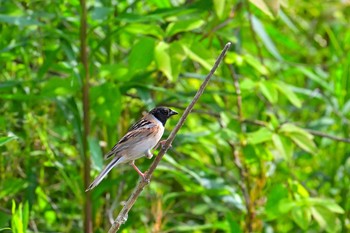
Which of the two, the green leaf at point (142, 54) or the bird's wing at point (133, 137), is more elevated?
the green leaf at point (142, 54)

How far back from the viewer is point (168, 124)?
4.93 m

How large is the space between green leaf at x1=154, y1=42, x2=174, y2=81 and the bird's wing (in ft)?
1.20

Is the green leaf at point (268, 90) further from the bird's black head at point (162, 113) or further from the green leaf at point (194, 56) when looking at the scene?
the bird's black head at point (162, 113)

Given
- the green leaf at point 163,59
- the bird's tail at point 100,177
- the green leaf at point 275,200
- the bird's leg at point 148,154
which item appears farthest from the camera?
the green leaf at point 275,200

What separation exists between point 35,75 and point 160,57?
88 centimetres

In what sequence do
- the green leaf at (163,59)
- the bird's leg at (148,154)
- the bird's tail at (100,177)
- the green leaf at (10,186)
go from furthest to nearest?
the green leaf at (10,186) < the green leaf at (163,59) < the bird's leg at (148,154) < the bird's tail at (100,177)

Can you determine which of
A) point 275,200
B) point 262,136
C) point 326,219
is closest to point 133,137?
point 262,136

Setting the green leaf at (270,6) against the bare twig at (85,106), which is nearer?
the green leaf at (270,6)

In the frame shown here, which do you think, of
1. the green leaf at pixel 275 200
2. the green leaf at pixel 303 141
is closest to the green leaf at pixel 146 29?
the green leaf at pixel 303 141

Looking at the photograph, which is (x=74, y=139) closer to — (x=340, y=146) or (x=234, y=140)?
(x=234, y=140)

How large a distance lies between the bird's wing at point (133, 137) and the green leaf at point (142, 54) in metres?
0.49

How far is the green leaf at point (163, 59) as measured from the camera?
396cm

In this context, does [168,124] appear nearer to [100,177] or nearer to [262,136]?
[262,136]

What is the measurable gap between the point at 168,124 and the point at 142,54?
2.99ft
